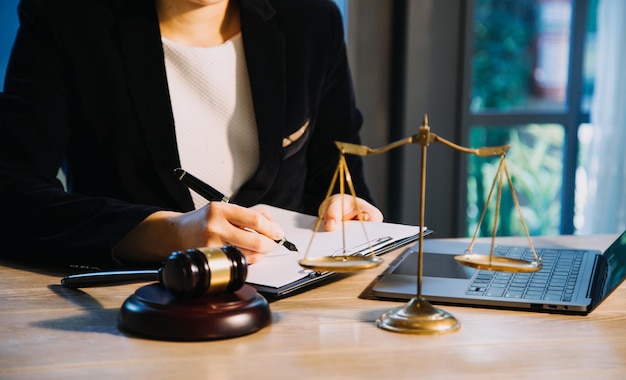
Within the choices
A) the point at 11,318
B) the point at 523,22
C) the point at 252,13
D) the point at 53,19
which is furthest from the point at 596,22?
Answer: the point at 11,318

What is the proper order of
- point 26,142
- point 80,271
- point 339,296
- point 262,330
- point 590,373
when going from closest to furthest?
point 590,373
point 262,330
point 339,296
point 80,271
point 26,142

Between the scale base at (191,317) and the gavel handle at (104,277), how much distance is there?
0.53 ft

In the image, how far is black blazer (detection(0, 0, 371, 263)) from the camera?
1.31 metres

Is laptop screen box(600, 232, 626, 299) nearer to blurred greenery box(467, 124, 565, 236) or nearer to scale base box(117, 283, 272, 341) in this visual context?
scale base box(117, 283, 272, 341)

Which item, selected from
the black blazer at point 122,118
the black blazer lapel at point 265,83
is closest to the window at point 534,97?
the black blazer at point 122,118

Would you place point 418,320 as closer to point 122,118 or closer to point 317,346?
point 317,346

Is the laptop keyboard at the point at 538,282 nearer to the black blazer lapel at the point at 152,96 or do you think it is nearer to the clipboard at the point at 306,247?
the clipboard at the point at 306,247

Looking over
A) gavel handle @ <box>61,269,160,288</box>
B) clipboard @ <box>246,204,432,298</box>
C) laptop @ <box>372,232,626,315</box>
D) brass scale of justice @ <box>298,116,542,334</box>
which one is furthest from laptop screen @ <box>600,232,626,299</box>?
A: gavel handle @ <box>61,269,160,288</box>

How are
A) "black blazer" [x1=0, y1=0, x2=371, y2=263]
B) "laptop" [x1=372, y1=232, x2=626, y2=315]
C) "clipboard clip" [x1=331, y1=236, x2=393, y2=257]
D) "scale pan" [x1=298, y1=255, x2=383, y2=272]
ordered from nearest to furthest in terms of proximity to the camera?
"scale pan" [x1=298, y1=255, x2=383, y2=272]
"laptop" [x1=372, y1=232, x2=626, y2=315]
"clipboard clip" [x1=331, y1=236, x2=393, y2=257]
"black blazer" [x1=0, y1=0, x2=371, y2=263]

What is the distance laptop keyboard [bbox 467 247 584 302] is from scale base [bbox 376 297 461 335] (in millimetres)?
138

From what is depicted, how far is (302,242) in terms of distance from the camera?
1.25m

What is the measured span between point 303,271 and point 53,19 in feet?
2.39

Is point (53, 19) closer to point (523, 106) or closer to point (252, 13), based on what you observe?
point (252, 13)

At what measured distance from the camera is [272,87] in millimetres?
1662
